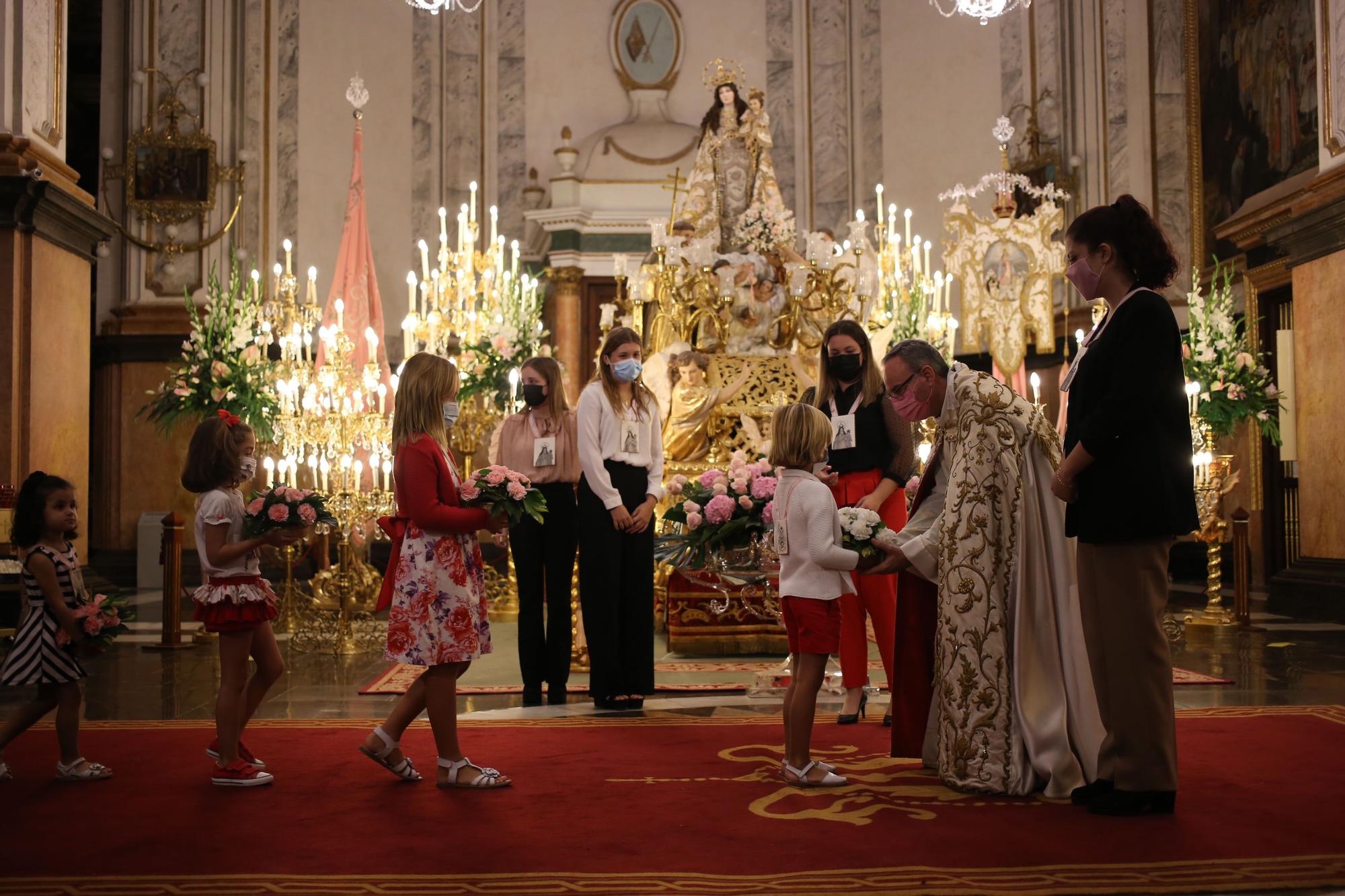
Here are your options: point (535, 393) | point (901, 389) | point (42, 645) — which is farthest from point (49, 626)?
point (901, 389)

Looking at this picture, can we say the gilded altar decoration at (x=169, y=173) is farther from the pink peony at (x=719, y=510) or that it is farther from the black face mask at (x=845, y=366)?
the black face mask at (x=845, y=366)

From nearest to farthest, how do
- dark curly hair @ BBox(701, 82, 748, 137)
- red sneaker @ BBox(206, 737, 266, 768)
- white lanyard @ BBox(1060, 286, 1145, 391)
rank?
white lanyard @ BBox(1060, 286, 1145, 391), red sneaker @ BBox(206, 737, 266, 768), dark curly hair @ BBox(701, 82, 748, 137)

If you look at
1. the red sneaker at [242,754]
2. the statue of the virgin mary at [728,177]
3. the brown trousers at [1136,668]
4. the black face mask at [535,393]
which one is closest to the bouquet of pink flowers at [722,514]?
the black face mask at [535,393]

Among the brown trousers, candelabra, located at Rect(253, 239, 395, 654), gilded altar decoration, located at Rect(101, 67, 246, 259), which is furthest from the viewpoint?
gilded altar decoration, located at Rect(101, 67, 246, 259)

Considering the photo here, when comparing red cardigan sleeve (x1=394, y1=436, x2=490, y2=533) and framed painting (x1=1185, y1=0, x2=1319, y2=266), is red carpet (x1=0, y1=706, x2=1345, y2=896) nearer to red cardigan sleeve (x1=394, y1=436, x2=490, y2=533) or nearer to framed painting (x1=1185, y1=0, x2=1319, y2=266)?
red cardigan sleeve (x1=394, y1=436, x2=490, y2=533)

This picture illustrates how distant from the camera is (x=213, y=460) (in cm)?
444

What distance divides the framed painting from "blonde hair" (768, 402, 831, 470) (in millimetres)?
8770

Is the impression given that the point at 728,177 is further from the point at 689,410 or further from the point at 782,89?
the point at 782,89

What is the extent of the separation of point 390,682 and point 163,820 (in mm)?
3023

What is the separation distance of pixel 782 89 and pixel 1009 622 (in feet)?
44.9

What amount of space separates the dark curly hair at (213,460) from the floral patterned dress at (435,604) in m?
0.68

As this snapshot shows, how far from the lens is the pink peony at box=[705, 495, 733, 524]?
614 centimetres

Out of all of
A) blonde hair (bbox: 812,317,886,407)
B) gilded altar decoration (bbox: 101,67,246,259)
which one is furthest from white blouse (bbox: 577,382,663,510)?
gilded altar decoration (bbox: 101,67,246,259)

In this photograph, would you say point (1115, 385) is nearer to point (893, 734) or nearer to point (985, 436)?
point (985, 436)
